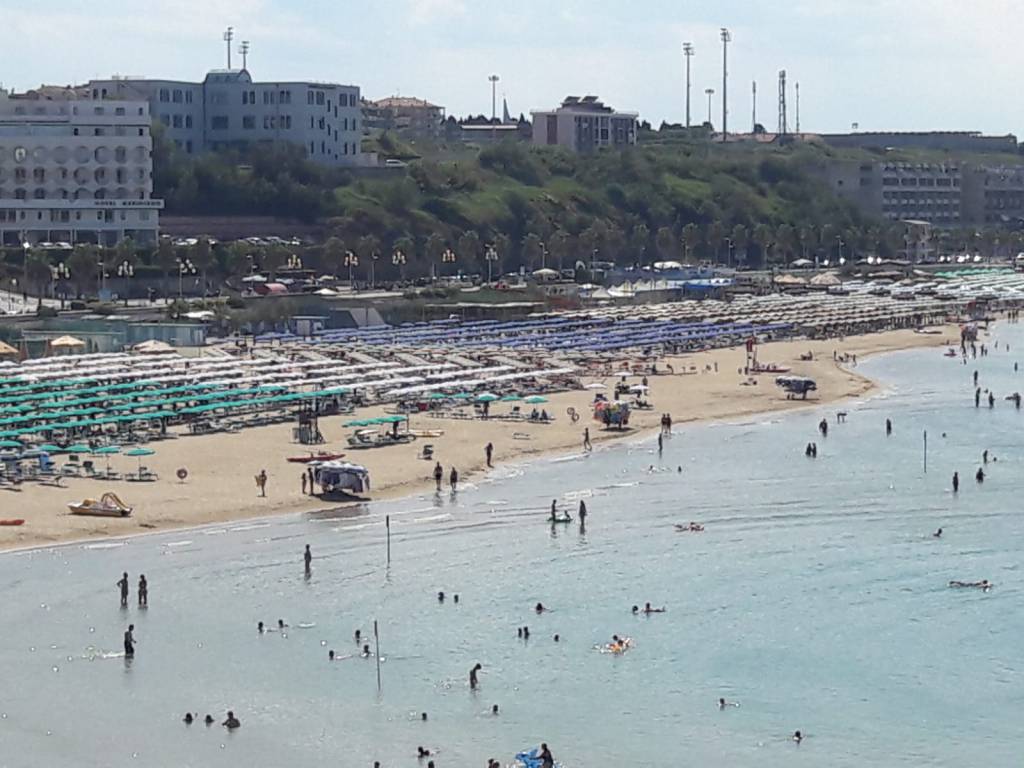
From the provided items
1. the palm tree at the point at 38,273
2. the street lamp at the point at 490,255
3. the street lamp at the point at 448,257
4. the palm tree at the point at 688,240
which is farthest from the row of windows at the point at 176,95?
the palm tree at the point at 688,240

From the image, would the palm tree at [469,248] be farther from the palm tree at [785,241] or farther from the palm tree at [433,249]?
the palm tree at [785,241]

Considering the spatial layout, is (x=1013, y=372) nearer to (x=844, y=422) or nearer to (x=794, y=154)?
(x=844, y=422)

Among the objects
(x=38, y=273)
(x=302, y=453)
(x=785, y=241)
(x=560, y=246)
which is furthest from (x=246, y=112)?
(x=302, y=453)

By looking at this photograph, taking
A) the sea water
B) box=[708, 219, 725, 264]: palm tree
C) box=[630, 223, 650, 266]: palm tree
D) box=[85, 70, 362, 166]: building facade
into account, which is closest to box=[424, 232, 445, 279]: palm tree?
box=[85, 70, 362, 166]: building facade

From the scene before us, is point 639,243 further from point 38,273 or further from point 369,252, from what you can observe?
point 38,273

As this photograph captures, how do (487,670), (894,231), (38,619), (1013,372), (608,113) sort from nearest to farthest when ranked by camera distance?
(487,670) < (38,619) < (1013,372) < (894,231) < (608,113)

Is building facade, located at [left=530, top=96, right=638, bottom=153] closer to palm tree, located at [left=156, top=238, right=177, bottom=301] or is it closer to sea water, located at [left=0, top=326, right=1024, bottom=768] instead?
palm tree, located at [left=156, top=238, right=177, bottom=301]

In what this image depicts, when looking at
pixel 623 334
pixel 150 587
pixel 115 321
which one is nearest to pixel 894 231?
pixel 623 334
